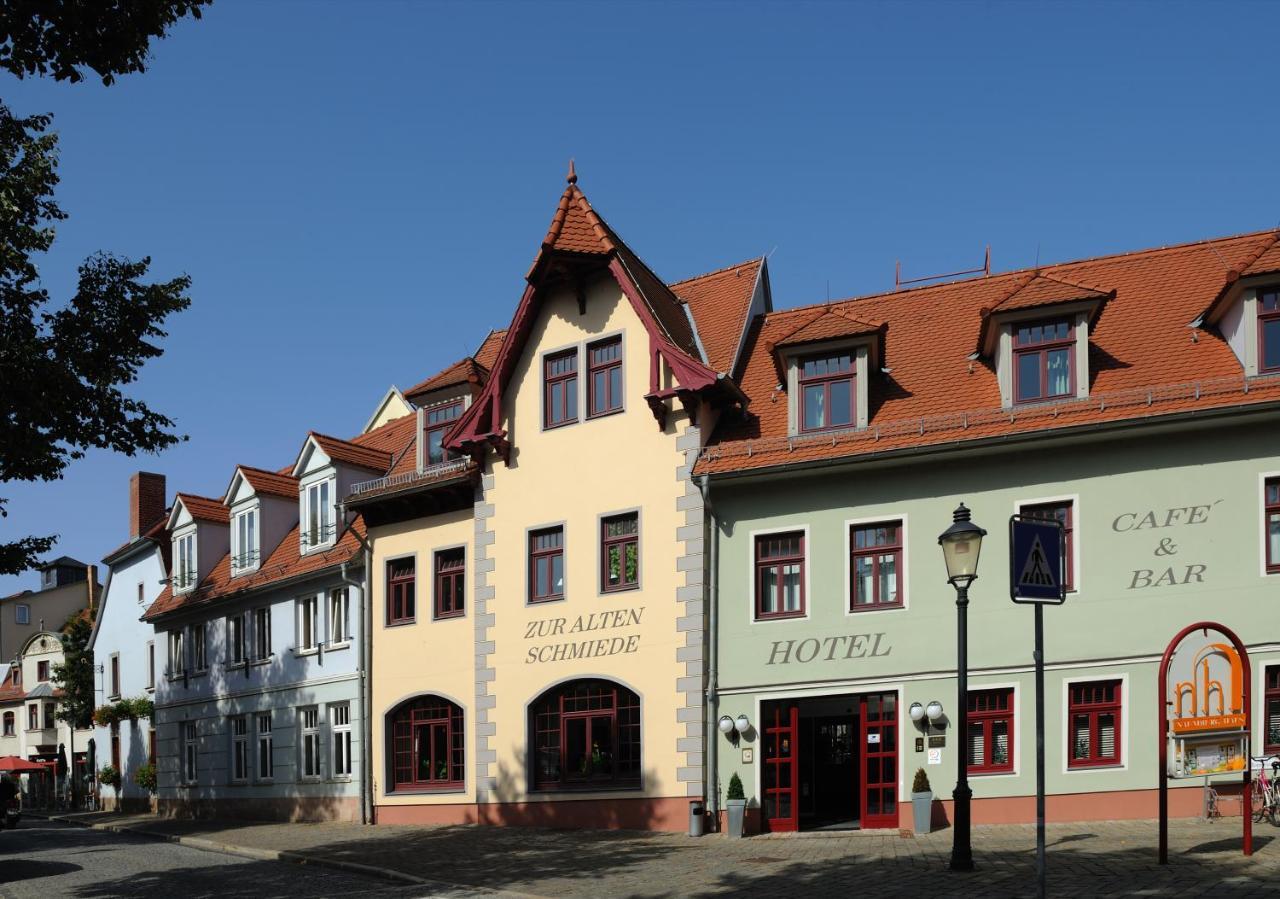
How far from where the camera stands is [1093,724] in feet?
72.2

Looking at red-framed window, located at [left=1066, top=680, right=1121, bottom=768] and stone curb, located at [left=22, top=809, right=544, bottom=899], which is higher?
red-framed window, located at [left=1066, top=680, right=1121, bottom=768]

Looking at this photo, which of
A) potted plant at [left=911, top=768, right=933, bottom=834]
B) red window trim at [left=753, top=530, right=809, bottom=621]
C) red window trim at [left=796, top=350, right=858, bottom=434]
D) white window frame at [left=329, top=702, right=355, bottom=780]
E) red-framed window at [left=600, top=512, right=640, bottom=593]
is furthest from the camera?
white window frame at [left=329, top=702, right=355, bottom=780]

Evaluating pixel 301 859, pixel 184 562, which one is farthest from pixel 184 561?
pixel 301 859

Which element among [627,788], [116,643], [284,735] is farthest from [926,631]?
[116,643]

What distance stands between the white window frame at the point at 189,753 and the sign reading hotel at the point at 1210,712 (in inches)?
1208

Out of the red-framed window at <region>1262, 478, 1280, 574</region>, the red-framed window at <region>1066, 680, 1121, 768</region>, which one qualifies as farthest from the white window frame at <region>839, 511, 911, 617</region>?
the red-framed window at <region>1262, 478, 1280, 574</region>

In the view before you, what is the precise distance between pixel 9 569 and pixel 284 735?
38.5 ft

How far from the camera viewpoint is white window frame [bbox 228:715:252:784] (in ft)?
121

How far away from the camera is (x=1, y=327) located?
838 inches

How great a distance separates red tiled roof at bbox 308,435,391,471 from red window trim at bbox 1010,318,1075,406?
16885 millimetres

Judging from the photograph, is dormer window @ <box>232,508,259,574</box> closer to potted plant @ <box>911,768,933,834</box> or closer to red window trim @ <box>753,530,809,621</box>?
red window trim @ <box>753,530,809,621</box>

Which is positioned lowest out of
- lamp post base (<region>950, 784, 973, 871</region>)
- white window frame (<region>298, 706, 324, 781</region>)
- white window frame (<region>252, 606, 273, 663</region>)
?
white window frame (<region>298, 706, 324, 781</region>)

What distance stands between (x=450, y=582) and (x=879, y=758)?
1074 cm

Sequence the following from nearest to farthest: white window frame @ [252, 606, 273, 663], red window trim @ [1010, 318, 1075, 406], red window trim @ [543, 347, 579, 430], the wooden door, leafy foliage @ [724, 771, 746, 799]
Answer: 1. red window trim @ [1010, 318, 1075, 406]
2. leafy foliage @ [724, 771, 746, 799]
3. the wooden door
4. red window trim @ [543, 347, 579, 430]
5. white window frame @ [252, 606, 273, 663]
